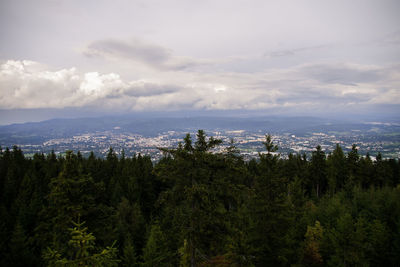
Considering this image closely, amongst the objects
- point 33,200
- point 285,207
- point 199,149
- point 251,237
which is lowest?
point 33,200

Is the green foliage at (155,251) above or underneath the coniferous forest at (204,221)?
underneath

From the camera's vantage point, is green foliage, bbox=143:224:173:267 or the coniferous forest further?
green foliage, bbox=143:224:173:267

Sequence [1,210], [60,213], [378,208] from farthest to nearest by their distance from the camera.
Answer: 1. [1,210]
2. [378,208]
3. [60,213]

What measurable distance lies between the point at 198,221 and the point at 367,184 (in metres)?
53.0

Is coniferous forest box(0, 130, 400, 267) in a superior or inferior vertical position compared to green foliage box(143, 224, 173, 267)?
superior

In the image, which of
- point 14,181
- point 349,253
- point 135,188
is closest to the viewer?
point 349,253

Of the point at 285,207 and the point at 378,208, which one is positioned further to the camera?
the point at 378,208

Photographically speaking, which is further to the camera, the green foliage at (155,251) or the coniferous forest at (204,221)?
the green foliage at (155,251)

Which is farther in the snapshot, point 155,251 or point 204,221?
point 155,251

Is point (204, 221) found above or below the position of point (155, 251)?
above

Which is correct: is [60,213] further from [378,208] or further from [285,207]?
[378,208]

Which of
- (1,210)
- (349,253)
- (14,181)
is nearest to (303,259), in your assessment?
(349,253)

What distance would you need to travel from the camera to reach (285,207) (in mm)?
18562

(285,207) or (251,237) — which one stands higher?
(285,207)
